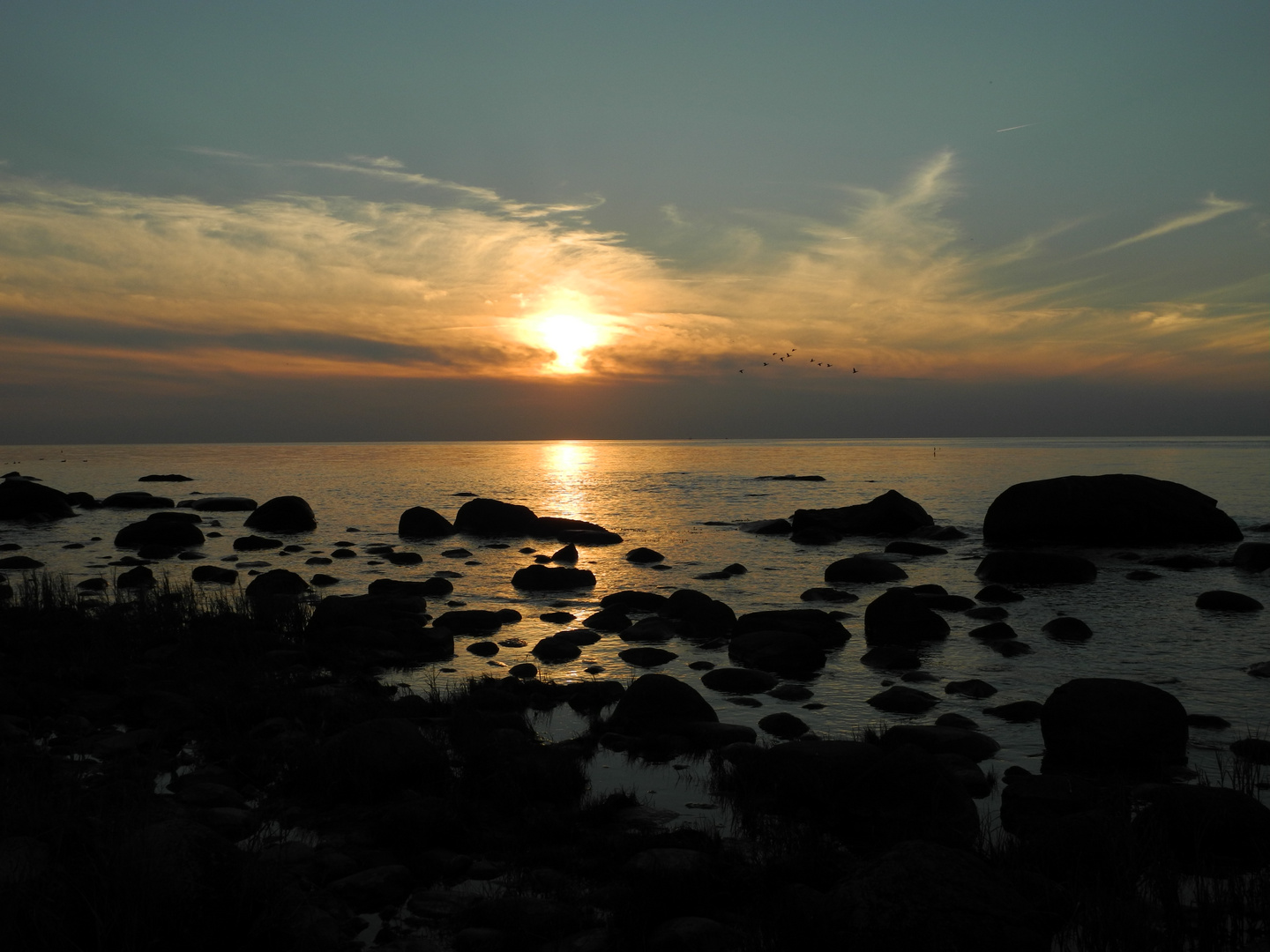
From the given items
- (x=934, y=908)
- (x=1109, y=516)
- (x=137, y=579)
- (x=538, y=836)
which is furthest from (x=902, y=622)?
(x=1109, y=516)

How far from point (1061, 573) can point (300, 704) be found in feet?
71.8

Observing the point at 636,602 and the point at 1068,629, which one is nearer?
the point at 1068,629

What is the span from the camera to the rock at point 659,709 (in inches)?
428

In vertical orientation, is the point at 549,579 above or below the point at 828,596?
below

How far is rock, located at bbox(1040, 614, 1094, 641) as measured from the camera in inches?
685

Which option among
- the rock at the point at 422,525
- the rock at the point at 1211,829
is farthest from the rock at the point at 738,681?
the rock at the point at 422,525

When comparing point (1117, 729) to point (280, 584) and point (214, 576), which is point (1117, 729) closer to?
point (280, 584)

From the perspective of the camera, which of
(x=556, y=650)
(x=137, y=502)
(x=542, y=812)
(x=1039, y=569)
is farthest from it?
(x=137, y=502)

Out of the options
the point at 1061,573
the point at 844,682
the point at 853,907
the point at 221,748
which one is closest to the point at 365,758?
the point at 221,748

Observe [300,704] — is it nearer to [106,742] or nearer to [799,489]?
[106,742]

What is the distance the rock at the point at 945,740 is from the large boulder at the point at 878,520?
28.7 m

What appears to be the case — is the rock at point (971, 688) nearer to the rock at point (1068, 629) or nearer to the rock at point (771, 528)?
the rock at point (1068, 629)

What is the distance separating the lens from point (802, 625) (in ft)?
56.1

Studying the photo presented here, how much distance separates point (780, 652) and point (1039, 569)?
13546 millimetres
